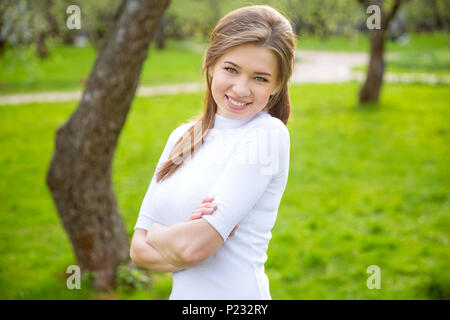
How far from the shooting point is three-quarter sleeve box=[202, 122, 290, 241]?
1.56m

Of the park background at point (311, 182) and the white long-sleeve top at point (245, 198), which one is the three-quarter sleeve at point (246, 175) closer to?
the white long-sleeve top at point (245, 198)

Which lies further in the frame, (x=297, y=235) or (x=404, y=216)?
(x=404, y=216)

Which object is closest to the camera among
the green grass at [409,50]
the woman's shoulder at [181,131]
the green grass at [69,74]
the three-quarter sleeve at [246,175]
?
the three-quarter sleeve at [246,175]

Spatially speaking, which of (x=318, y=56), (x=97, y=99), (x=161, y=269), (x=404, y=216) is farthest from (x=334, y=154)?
(x=318, y=56)

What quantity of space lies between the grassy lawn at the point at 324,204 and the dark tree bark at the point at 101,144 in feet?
1.34

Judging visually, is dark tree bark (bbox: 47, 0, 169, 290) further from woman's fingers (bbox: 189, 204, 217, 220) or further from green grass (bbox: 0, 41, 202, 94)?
green grass (bbox: 0, 41, 202, 94)

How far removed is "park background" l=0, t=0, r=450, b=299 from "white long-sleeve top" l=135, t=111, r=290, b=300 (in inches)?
29.5

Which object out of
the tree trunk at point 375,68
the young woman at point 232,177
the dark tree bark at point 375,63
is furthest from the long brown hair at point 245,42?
the tree trunk at point 375,68

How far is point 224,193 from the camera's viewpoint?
1.56m

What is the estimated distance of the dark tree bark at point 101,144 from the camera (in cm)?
361

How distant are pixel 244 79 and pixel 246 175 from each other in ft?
1.25
